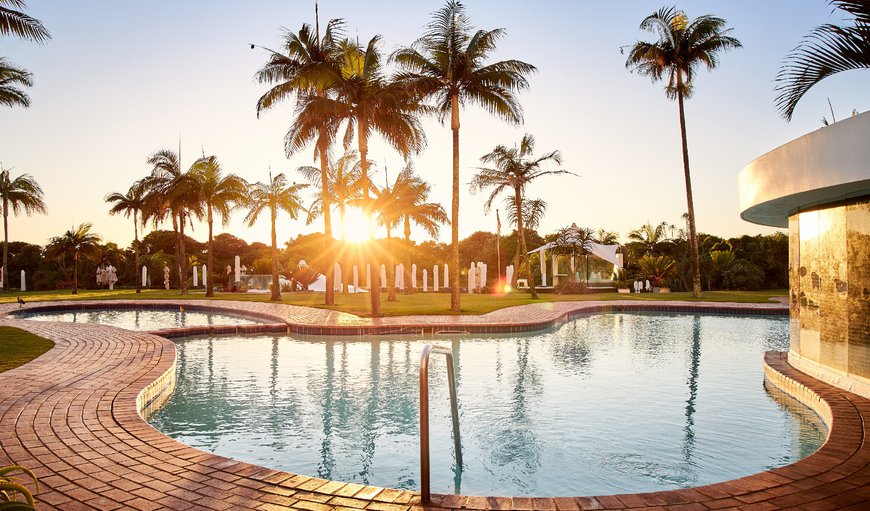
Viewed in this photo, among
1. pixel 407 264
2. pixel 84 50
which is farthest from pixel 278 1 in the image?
pixel 407 264

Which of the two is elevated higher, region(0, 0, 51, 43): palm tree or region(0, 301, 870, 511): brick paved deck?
region(0, 0, 51, 43): palm tree

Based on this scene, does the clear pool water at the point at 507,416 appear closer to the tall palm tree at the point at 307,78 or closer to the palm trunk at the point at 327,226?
the tall palm tree at the point at 307,78

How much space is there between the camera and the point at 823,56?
680 cm

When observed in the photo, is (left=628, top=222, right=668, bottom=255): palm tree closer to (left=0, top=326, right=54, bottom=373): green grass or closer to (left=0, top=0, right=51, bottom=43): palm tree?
(left=0, top=0, right=51, bottom=43): palm tree

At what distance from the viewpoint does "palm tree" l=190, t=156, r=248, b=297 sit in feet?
97.5

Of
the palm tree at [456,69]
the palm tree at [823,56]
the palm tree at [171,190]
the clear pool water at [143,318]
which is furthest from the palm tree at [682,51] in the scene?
the palm tree at [171,190]

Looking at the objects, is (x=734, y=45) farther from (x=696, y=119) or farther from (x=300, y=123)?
(x=300, y=123)

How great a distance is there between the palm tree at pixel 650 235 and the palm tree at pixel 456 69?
68.8ft

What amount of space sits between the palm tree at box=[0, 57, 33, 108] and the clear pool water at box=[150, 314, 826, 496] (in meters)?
15.1

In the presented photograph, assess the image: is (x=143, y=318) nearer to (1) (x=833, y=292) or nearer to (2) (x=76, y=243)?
(1) (x=833, y=292)

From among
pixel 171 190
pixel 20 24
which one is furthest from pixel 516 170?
pixel 20 24

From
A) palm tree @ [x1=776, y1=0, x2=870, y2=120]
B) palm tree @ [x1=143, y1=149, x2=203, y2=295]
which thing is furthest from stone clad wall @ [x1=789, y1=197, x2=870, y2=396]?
palm tree @ [x1=143, y1=149, x2=203, y2=295]

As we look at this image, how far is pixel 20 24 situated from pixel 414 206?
18137mm

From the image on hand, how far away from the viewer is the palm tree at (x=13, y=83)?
2005 cm
